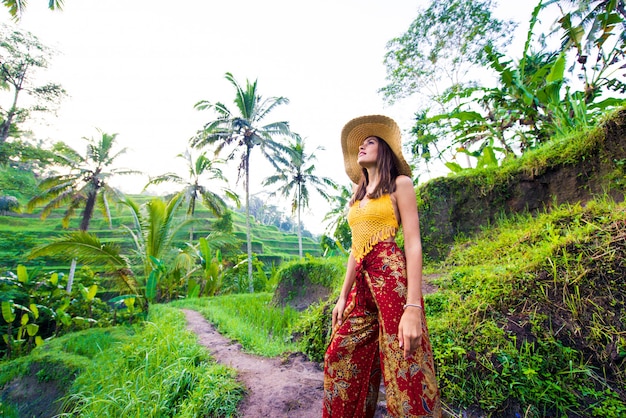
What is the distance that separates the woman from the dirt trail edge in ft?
2.86

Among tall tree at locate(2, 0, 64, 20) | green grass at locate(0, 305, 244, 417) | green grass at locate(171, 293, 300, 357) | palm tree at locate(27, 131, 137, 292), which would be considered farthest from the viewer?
palm tree at locate(27, 131, 137, 292)

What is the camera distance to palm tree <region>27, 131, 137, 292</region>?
14.8 metres

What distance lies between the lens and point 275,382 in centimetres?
246

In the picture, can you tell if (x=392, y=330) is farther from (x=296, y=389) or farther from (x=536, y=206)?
(x=536, y=206)

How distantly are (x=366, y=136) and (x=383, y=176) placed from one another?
0.36 metres

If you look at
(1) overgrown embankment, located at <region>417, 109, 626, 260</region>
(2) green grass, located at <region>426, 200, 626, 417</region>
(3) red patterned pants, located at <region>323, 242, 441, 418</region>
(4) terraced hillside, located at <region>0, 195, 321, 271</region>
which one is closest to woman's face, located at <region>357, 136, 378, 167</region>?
(3) red patterned pants, located at <region>323, 242, 441, 418</region>

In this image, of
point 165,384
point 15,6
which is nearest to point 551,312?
point 165,384

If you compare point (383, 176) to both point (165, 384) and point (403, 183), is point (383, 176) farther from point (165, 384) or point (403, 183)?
point (165, 384)

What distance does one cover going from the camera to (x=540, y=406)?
1618 mm

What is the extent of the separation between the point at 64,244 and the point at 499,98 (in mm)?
10161

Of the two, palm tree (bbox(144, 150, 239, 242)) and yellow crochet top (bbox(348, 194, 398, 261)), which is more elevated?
palm tree (bbox(144, 150, 239, 242))

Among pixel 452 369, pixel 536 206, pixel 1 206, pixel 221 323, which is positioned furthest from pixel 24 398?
pixel 1 206

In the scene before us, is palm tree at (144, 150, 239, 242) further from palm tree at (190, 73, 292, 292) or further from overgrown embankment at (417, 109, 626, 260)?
overgrown embankment at (417, 109, 626, 260)

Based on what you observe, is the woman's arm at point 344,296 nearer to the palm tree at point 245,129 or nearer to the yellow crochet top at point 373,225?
the yellow crochet top at point 373,225
